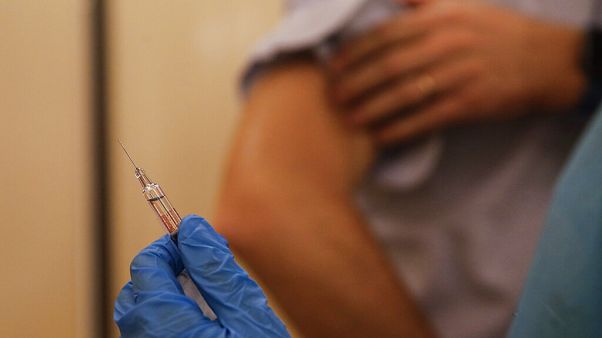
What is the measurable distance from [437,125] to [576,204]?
31cm

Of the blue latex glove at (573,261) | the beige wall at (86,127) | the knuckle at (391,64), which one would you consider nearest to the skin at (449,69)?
the knuckle at (391,64)

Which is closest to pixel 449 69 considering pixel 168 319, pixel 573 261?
pixel 573 261

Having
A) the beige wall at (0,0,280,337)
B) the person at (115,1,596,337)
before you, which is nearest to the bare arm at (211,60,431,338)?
the person at (115,1,596,337)

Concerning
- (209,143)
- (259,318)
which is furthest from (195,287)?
(209,143)

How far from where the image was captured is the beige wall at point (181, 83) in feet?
2.49

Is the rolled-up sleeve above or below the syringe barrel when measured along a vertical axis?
above

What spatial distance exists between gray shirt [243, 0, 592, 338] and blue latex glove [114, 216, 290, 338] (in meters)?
0.31

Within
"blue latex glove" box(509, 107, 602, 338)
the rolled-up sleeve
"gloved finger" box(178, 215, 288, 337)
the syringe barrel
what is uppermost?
the rolled-up sleeve

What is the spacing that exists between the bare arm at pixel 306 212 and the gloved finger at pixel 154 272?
0.22m

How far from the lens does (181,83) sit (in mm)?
797

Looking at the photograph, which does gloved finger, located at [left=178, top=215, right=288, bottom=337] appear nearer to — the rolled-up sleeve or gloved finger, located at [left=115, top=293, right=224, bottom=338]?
gloved finger, located at [left=115, top=293, right=224, bottom=338]

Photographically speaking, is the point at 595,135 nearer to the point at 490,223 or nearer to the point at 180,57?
the point at 490,223

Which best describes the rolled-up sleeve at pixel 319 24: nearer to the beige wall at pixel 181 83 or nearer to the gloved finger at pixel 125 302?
the beige wall at pixel 181 83

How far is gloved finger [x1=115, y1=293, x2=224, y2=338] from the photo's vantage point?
0.40 metres
